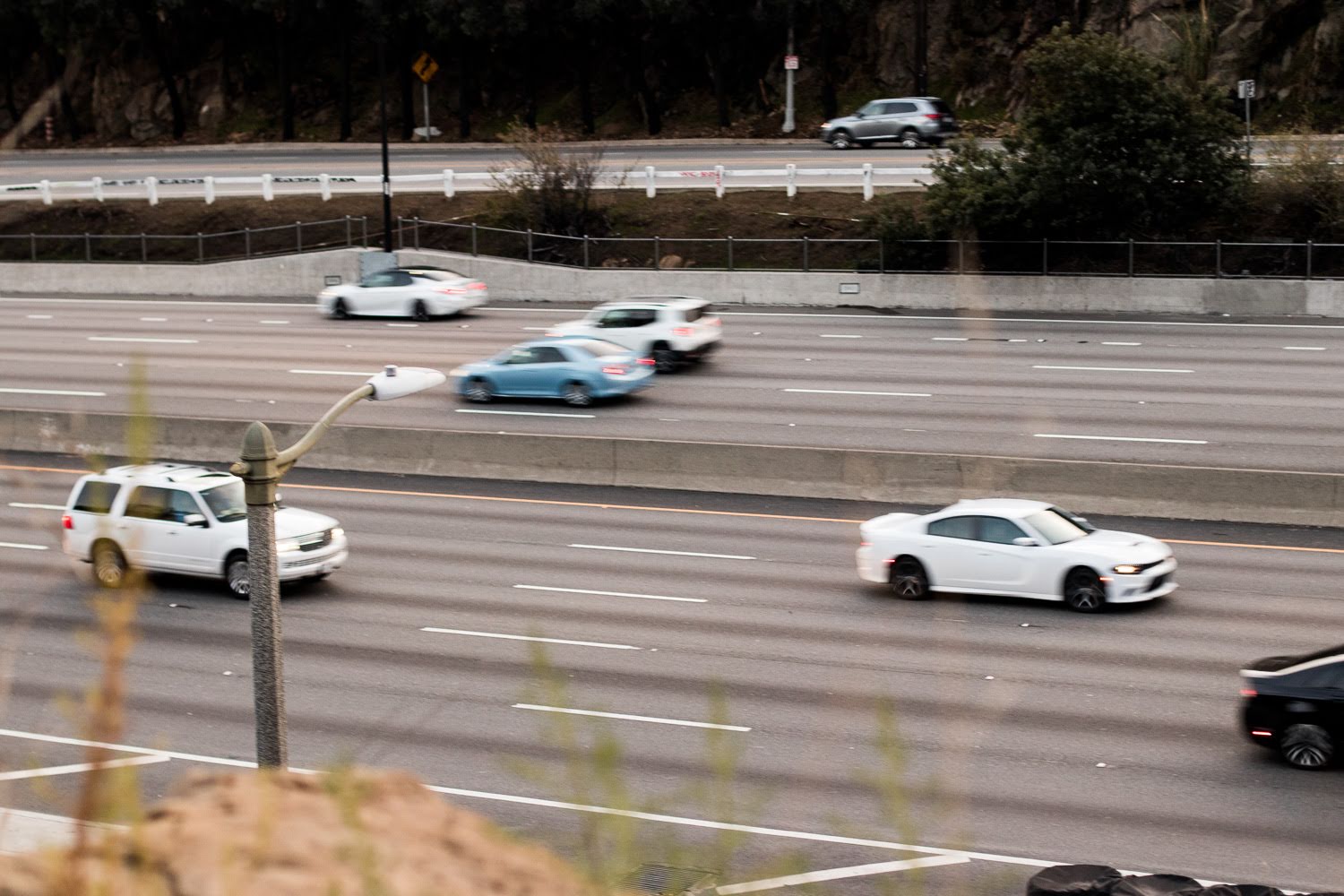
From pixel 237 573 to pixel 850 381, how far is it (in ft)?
52.7

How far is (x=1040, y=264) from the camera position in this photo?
41094 millimetres

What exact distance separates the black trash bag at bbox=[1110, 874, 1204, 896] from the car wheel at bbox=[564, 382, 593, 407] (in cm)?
2296

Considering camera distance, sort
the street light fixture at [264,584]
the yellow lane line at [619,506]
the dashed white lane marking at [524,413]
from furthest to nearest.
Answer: the dashed white lane marking at [524,413]
the yellow lane line at [619,506]
the street light fixture at [264,584]

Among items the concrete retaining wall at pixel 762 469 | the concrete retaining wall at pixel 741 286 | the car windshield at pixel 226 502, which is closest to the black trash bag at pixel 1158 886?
the concrete retaining wall at pixel 762 469

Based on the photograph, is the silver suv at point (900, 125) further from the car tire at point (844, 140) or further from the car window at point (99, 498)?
the car window at point (99, 498)

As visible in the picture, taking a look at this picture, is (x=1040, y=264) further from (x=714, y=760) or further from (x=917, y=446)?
(x=714, y=760)

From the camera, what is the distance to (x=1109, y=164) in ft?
134

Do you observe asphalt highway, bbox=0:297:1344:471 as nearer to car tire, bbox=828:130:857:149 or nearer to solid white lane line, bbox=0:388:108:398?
solid white lane line, bbox=0:388:108:398

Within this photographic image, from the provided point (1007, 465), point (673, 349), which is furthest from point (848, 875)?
point (673, 349)

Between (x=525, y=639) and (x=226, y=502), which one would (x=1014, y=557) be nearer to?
(x=525, y=639)

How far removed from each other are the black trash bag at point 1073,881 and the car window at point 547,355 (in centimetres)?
2301

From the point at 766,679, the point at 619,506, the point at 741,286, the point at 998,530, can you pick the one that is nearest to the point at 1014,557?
the point at 998,530

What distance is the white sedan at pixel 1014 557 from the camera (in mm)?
19766

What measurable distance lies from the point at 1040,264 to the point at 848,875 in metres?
31.5
